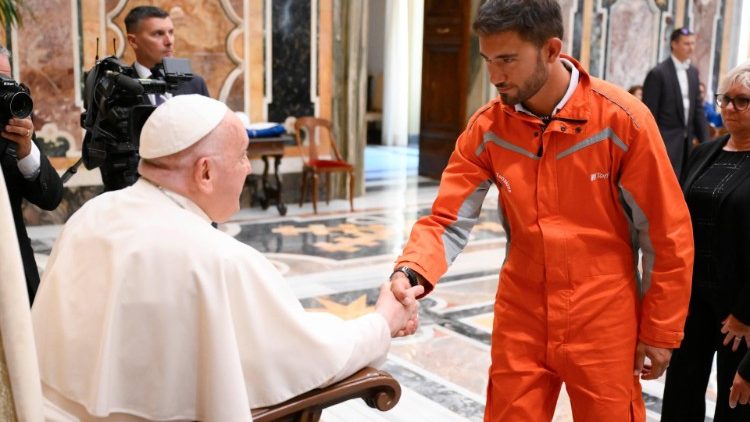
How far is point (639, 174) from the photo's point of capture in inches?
81.1

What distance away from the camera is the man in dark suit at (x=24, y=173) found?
2715mm

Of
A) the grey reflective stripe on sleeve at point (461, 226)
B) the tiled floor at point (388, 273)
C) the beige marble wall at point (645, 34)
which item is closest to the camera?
the grey reflective stripe on sleeve at point (461, 226)

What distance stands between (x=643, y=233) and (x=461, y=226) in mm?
494

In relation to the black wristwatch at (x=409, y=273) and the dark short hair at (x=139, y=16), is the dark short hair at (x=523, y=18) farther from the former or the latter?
the dark short hair at (x=139, y=16)

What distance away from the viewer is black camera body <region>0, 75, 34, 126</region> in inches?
103

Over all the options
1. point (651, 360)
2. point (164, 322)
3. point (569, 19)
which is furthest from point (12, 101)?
point (569, 19)

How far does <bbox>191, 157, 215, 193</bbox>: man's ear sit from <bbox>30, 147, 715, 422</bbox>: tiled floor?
200cm

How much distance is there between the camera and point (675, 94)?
7555 millimetres

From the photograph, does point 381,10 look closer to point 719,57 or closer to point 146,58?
point 719,57

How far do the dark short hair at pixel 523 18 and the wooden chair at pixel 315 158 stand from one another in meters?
6.25

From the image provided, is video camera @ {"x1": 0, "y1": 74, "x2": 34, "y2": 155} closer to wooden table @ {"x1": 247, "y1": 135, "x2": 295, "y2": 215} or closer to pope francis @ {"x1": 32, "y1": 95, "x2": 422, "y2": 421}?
pope francis @ {"x1": 32, "y1": 95, "x2": 422, "y2": 421}

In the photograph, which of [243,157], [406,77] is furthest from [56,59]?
[406,77]

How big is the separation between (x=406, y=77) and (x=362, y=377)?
43.1 feet

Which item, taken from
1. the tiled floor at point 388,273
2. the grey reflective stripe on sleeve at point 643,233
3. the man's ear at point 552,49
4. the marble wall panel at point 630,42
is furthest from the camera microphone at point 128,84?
the marble wall panel at point 630,42
